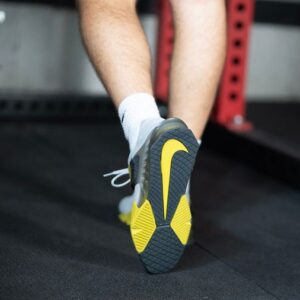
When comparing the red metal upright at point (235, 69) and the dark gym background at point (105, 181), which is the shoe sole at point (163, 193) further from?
the red metal upright at point (235, 69)

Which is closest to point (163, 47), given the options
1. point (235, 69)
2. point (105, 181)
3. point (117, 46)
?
point (235, 69)

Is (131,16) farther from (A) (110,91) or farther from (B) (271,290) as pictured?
(B) (271,290)

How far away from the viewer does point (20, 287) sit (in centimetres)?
115

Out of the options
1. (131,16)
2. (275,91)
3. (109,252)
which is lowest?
(275,91)

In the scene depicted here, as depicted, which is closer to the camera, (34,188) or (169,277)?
(169,277)

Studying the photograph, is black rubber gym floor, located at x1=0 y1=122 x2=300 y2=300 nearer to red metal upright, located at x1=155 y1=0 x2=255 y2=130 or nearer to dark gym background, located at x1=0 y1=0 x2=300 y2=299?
dark gym background, located at x1=0 y1=0 x2=300 y2=299

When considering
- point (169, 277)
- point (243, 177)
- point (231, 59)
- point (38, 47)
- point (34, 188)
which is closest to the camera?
point (169, 277)

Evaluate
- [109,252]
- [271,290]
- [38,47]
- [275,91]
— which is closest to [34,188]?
[109,252]

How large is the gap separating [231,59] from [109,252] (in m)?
1.17

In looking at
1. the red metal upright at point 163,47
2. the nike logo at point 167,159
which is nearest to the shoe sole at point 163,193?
the nike logo at point 167,159

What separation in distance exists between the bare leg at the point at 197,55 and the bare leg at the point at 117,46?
0.40 feet

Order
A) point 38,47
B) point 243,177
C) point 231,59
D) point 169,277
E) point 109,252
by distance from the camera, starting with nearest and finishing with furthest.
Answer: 1. point 169,277
2. point 109,252
3. point 243,177
4. point 231,59
5. point 38,47

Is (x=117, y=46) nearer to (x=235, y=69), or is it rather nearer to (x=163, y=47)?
(x=235, y=69)

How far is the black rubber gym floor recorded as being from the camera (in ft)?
3.96
